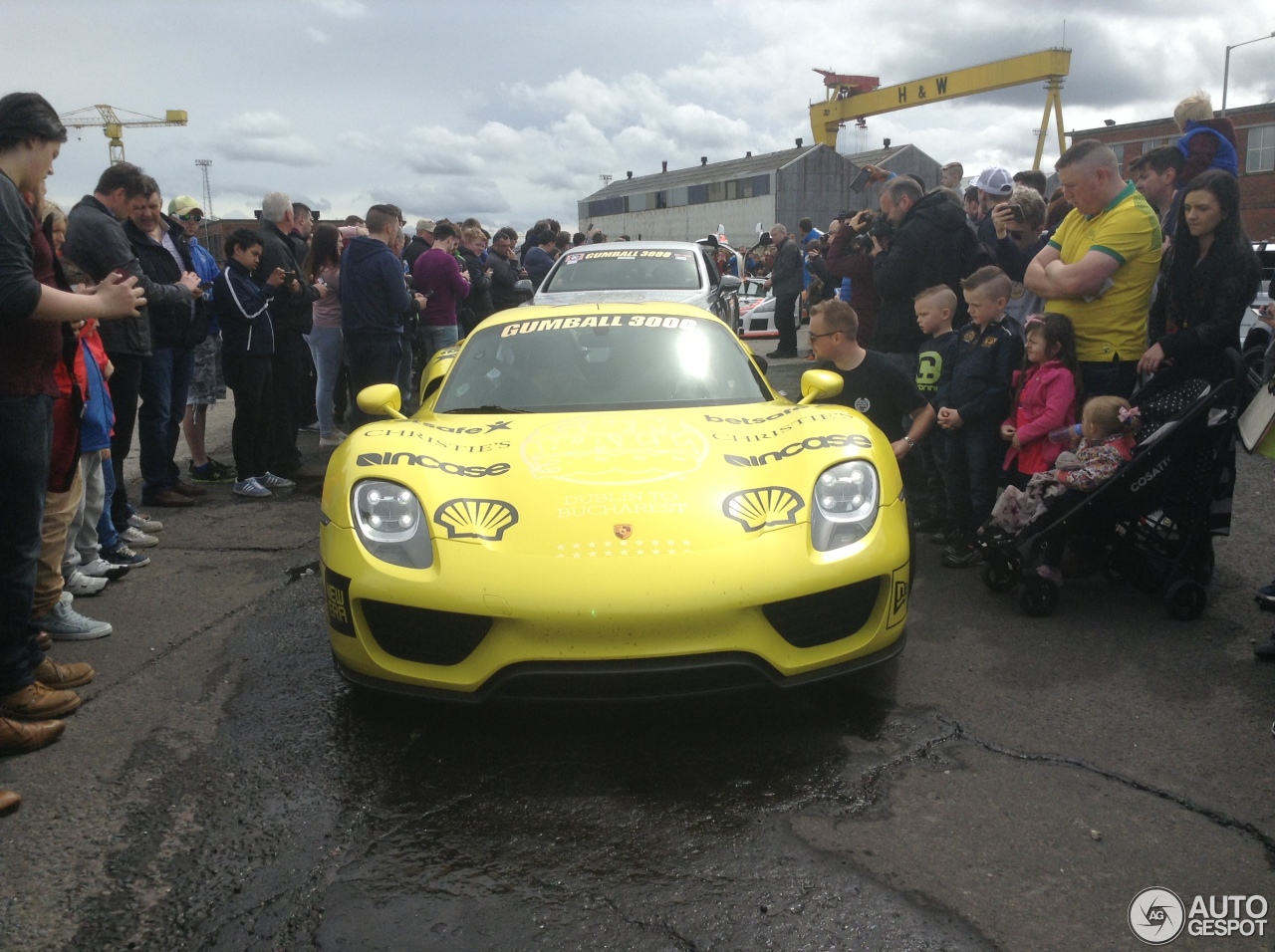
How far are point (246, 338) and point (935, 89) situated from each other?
39.3m

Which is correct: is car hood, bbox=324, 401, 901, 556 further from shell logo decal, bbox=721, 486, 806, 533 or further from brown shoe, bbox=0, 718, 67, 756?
brown shoe, bbox=0, 718, 67, 756

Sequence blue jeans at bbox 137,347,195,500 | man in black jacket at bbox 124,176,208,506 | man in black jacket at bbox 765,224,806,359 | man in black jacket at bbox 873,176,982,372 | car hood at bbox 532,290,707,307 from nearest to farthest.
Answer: man in black jacket at bbox 124,176,208,506
blue jeans at bbox 137,347,195,500
man in black jacket at bbox 873,176,982,372
car hood at bbox 532,290,707,307
man in black jacket at bbox 765,224,806,359

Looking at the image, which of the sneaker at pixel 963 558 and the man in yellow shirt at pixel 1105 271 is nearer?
the man in yellow shirt at pixel 1105 271

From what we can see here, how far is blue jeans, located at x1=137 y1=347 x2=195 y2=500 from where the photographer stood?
5887 mm

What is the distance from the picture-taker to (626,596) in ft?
9.15

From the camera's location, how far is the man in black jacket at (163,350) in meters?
5.66

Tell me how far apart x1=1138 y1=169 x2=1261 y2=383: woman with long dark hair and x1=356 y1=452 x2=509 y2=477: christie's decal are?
2.96 metres

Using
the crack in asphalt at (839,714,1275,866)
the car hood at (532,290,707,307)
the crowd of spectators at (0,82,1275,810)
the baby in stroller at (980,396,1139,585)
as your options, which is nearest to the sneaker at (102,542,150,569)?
the crowd of spectators at (0,82,1275,810)

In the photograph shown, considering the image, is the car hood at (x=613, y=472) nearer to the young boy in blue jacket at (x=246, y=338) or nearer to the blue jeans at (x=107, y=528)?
the blue jeans at (x=107, y=528)

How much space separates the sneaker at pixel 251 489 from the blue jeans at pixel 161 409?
15.6 inches

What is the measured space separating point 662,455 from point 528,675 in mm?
935

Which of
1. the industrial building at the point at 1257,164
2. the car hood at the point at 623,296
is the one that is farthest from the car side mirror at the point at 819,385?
the industrial building at the point at 1257,164

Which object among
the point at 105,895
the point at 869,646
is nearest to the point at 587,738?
the point at 869,646

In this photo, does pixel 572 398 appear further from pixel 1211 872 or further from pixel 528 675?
pixel 1211 872
